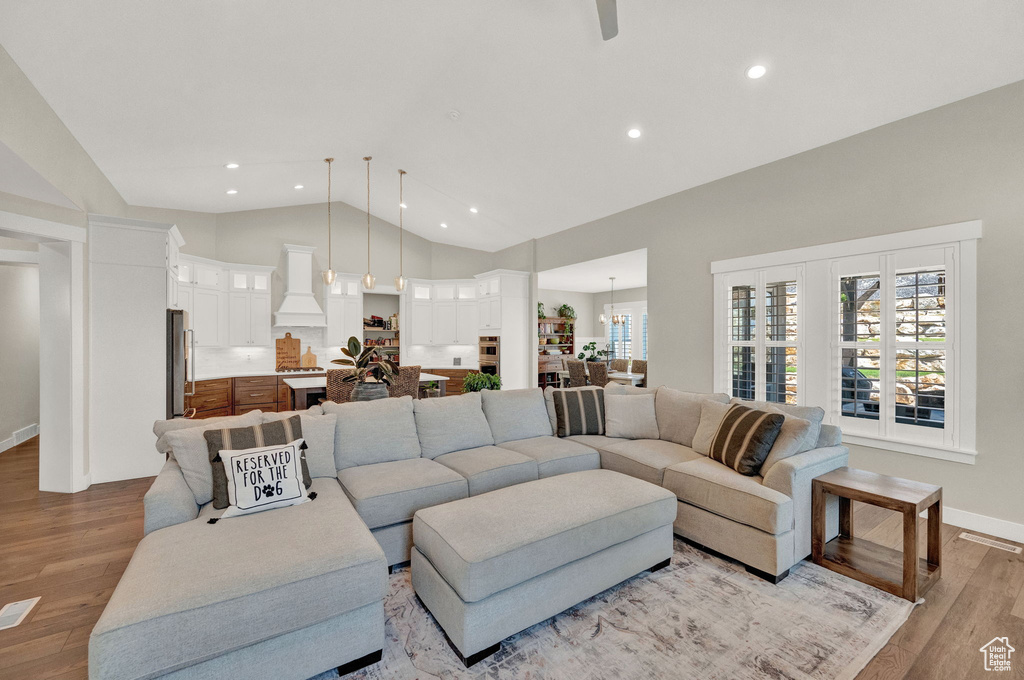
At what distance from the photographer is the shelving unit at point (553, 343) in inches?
367

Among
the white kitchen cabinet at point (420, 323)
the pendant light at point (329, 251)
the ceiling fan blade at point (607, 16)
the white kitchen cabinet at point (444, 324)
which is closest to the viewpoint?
the ceiling fan blade at point (607, 16)

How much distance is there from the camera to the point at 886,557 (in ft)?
8.73

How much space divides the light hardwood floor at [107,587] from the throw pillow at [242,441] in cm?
78

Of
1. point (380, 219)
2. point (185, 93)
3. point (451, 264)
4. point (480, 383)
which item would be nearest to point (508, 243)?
point (451, 264)

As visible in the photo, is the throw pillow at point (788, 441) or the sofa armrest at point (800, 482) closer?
the sofa armrest at point (800, 482)

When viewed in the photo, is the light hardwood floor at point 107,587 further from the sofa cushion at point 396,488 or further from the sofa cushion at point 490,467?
the sofa cushion at point 490,467

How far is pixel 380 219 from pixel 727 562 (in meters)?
7.68

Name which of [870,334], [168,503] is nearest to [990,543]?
[870,334]

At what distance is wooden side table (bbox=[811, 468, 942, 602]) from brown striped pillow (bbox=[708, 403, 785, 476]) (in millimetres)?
321

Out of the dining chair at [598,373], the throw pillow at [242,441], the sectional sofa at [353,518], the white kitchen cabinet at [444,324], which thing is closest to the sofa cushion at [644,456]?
the sectional sofa at [353,518]

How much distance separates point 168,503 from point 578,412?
285 centimetres

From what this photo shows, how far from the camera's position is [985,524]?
10.2 ft

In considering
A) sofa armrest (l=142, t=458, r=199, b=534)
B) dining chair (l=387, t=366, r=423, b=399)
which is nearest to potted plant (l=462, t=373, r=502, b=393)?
dining chair (l=387, t=366, r=423, b=399)

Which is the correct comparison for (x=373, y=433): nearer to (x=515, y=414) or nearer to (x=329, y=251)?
(x=515, y=414)
